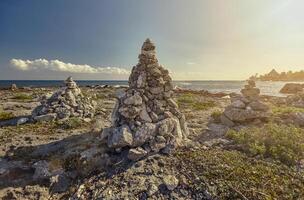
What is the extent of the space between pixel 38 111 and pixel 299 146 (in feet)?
57.4

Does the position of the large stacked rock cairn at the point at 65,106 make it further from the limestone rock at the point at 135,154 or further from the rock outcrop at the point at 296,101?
the rock outcrop at the point at 296,101

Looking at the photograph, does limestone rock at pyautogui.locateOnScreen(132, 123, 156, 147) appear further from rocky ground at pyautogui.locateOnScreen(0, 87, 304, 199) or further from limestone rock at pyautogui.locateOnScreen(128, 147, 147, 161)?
rocky ground at pyautogui.locateOnScreen(0, 87, 304, 199)

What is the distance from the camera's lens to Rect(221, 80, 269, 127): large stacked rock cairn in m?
16.3

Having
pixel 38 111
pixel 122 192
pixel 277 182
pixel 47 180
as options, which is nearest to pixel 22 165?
pixel 47 180

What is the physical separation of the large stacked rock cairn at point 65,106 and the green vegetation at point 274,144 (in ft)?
40.4

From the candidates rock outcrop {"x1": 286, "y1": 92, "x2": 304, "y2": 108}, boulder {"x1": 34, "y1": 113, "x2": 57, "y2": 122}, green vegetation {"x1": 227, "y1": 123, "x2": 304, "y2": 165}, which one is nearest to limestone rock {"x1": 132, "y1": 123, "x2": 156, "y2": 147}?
green vegetation {"x1": 227, "y1": 123, "x2": 304, "y2": 165}

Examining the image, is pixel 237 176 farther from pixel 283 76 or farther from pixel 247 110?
pixel 283 76

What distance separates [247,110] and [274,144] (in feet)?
19.6

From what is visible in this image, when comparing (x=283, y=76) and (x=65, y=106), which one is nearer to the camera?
(x=65, y=106)

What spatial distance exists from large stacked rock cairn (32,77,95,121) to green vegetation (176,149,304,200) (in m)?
11.5

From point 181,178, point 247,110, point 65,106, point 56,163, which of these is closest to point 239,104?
point 247,110

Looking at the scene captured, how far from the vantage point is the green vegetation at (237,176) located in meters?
7.11

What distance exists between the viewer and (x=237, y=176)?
7.88 meters

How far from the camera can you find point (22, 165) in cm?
990
